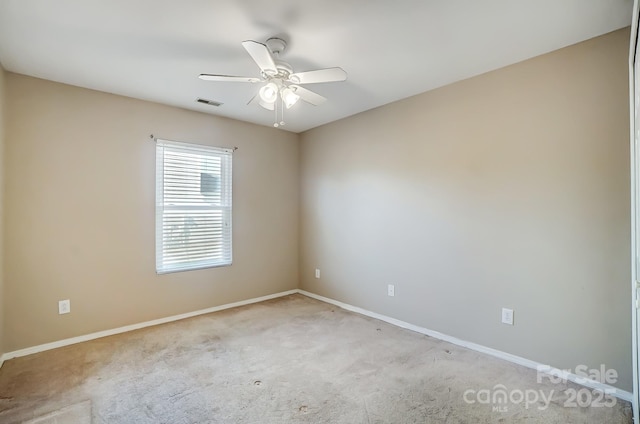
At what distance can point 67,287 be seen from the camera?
2936mm

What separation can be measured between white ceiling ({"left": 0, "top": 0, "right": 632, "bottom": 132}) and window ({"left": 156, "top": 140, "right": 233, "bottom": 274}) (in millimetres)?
898

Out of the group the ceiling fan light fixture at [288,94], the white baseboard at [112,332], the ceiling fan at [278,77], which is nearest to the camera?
the ceiling fan at [278,77]

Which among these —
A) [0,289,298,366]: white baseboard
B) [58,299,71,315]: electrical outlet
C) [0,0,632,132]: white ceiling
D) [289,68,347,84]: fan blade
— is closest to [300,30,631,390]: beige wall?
[0,0,632,132]: white ceiling

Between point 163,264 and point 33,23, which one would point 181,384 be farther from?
point 33,23

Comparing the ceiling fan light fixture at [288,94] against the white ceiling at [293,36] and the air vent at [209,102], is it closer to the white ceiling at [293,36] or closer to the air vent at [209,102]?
the white ceiling at [293,36]

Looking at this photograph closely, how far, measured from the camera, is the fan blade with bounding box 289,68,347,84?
2010 mm

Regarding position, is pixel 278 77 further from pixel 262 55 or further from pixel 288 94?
pixel 262 55

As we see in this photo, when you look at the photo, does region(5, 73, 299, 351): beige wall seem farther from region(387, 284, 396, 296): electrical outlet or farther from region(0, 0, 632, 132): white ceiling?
region(387, 284, 396, 296): electrical outlet

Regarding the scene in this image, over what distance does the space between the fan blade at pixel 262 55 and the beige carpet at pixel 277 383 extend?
2.17 metres

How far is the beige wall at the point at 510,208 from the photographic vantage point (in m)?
2.16

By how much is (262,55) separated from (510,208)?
7.43 ft

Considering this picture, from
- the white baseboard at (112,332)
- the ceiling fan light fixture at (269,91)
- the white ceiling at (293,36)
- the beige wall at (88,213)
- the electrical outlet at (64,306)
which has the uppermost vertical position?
the white ceiling at (293,36)

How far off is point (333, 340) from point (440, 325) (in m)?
1.06

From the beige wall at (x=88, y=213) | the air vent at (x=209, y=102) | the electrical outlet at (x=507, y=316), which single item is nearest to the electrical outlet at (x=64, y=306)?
the beige wall at (x=88, y=213)
